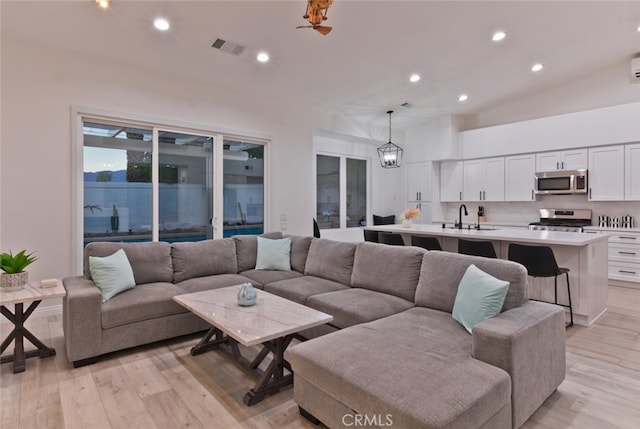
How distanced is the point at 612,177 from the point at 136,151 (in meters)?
7.13

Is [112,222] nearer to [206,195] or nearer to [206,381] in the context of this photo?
[206,195]

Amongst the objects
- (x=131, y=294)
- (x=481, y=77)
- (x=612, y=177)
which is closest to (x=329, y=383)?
(x=131, y=294)

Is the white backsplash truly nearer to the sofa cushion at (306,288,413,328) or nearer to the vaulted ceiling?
the vaulted ceiling

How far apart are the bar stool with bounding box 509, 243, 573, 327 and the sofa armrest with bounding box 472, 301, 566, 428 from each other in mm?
1382

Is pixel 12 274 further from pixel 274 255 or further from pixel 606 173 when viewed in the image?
pixel 606 173

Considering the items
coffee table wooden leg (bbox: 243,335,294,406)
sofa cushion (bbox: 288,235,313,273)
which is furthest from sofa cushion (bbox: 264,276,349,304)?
coffee table wooden leg (bbox: 243,335,294,406)

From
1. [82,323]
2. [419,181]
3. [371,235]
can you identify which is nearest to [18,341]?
[82,323]

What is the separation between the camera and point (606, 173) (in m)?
5.55

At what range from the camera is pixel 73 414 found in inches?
82.7

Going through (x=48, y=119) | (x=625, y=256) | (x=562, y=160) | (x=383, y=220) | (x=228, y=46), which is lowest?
(x=625, y=256)

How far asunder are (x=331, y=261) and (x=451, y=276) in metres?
1.43

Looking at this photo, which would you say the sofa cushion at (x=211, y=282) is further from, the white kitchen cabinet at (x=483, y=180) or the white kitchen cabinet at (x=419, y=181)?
the white kitchen cabinet at (x=483, y=180)

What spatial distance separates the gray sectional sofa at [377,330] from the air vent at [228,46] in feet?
7.60

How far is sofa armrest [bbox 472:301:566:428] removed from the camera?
1818 millimetres
